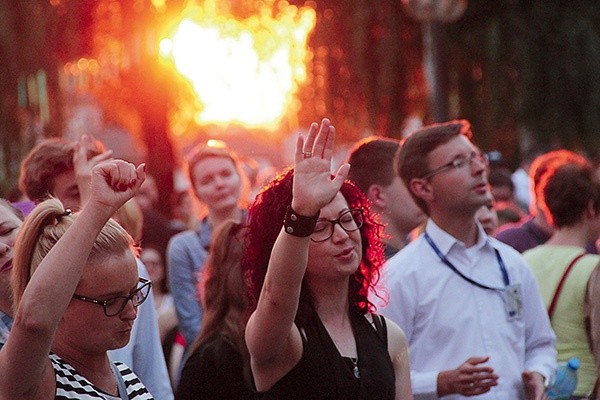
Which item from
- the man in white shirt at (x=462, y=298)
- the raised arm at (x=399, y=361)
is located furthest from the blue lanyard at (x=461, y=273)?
the raised arm at (x=399, y=361)

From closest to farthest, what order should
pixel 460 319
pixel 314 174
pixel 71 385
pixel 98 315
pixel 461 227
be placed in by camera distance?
pixel 71 385
pixel 98 315
pixel 314 174
pixel 460 319
pixel 461 227

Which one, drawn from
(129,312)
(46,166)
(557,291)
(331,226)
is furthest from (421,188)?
(129,312)

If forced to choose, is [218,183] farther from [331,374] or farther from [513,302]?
[331,374]

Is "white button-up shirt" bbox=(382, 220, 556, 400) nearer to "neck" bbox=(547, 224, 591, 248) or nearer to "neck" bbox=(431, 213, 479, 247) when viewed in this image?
"neck" bbox=(431, 213, 479, 247)

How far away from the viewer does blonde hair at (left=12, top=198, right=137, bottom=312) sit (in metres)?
3.73

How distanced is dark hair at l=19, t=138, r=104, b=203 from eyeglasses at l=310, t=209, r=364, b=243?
1.45 metres

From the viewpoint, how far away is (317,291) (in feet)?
14.5

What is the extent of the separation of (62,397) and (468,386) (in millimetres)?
2056

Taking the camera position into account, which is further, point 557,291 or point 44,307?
point 557,291

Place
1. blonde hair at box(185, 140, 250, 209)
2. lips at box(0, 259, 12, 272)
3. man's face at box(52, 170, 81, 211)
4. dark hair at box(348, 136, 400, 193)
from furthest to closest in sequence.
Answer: blonde hair at box(185, 140, 250, 209), dark hair at box(348, 136, 400, 193), man's face at box(52, 170, 81, 211), lips at box(0, 259, 12, 272)

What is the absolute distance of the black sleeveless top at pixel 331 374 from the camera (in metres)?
4.12

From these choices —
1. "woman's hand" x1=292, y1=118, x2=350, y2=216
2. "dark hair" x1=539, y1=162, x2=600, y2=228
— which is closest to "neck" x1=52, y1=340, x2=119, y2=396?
"woman's hand" x1=292, y1=118, x2=350, y2=216

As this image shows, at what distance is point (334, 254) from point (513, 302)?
4.90 feet

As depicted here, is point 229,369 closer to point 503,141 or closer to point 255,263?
point 255,263
